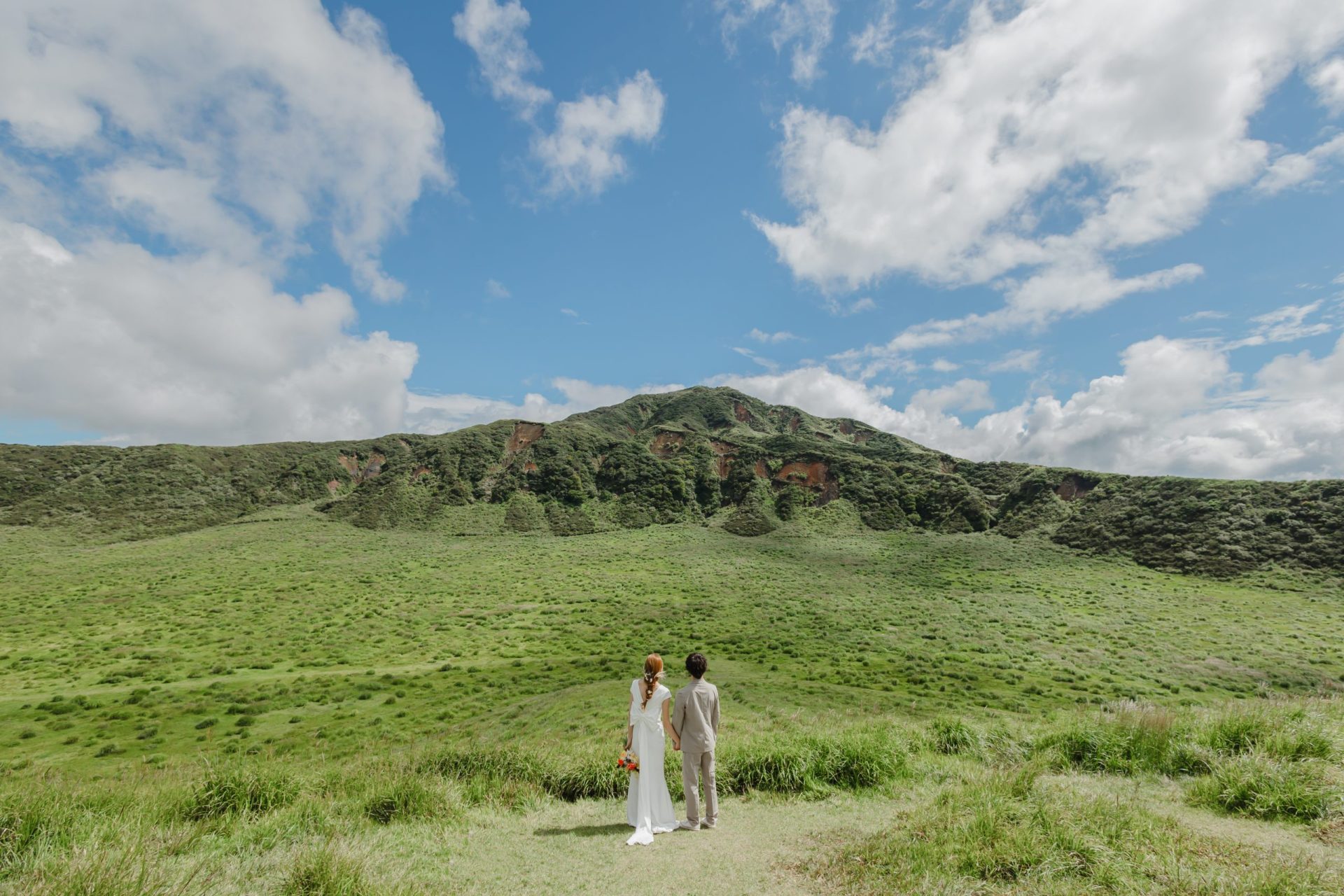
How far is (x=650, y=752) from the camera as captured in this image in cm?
784

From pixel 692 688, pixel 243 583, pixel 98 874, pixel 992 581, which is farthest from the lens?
pixel 992 581

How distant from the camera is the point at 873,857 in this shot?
20.9 feet

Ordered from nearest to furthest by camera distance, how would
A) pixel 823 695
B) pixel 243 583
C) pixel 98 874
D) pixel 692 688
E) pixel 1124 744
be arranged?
1. pixel 98 874
2. pixel 692 688
3. pixel 1124 744
4. pixel 823 695
5. pixel 243 583

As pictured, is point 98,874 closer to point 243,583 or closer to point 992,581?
point 243,583

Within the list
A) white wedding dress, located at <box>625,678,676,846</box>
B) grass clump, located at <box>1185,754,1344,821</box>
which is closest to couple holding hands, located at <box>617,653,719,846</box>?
white wedding dress, located at <box>625,678,676,846</box>

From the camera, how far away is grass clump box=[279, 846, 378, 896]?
212 inches

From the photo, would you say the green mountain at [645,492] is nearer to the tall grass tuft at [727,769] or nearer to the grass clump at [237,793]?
the tall grass tuft at [727,769]

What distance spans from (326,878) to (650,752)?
402 cm

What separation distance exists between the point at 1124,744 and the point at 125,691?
38.8 metres

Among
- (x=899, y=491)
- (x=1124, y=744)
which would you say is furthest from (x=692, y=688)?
(x=899, y=491)

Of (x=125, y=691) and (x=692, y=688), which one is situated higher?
(x=692, y=688)

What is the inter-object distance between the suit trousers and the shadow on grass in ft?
3.27

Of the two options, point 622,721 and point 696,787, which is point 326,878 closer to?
point 696,787

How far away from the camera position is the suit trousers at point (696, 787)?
7.83 m
